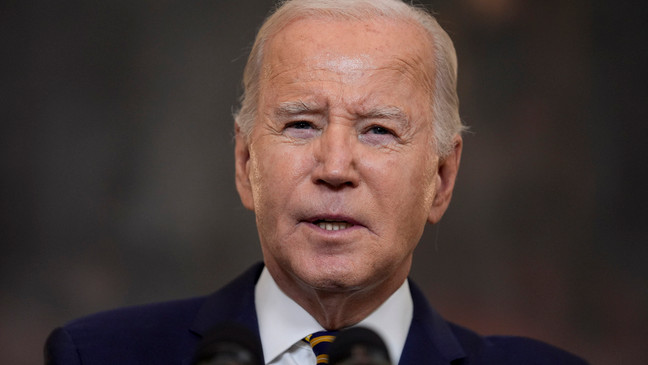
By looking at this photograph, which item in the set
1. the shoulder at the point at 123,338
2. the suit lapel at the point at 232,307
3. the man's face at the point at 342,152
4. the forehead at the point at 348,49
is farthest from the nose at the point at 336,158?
the shoulder at the point at 123,338

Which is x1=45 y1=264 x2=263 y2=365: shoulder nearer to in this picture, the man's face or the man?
the man

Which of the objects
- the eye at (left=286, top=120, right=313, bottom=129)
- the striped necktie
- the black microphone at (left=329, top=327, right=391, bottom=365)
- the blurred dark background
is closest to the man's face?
the eye at (left=286, top=120, right=313, bottom=129)

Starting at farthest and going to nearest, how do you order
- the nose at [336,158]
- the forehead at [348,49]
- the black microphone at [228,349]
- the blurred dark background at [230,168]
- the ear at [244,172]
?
the blurred dark background at [230,168] < the ear at [244,172] < the forehead at [348,49] < the nose at [336,158] < the black microphone at [228,349]

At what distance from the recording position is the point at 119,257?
9.77 ft

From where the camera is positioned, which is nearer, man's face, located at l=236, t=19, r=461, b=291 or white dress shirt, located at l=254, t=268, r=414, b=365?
man's face, located at l=236, t=19, r=461, b=291

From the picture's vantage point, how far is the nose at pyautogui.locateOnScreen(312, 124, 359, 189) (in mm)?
1646

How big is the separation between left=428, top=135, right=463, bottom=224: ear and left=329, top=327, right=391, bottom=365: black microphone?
0.79m

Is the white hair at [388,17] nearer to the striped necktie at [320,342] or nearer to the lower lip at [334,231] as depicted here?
the lower lip at [334,231]

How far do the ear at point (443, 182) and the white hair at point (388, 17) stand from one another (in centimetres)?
3

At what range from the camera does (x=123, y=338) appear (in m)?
1.85

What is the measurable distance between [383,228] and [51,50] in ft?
5.93

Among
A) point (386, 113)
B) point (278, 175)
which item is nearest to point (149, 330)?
point (278, 175)

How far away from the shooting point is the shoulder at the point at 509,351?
1973mm

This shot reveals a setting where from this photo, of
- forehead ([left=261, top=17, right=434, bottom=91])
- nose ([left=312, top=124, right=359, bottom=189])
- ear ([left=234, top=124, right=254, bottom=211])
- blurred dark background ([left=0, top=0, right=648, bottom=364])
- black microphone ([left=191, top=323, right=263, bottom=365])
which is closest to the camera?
black microphone ([left=191, top=323, right=263, bottom=365])
